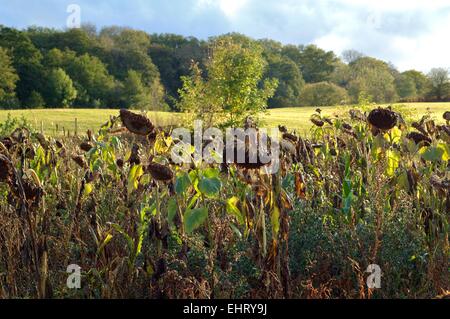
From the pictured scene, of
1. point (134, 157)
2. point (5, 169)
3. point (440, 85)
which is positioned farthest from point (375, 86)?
point (5, 169)

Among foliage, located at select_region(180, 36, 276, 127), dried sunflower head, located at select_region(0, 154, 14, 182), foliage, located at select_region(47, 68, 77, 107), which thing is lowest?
dried sunflower head, located at select_region(0, 154, 14, 182)

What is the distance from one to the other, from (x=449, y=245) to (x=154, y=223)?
124 centimetres

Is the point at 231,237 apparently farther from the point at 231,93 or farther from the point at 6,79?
the point at 6,79

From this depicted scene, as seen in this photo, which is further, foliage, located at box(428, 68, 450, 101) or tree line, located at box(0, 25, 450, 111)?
foliage, located at box(428, 68, 450, 101)

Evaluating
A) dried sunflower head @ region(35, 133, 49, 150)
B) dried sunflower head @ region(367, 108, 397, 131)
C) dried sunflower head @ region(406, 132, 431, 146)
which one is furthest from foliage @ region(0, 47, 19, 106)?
dried sunflower head @ region(367, 108, 397, 131)

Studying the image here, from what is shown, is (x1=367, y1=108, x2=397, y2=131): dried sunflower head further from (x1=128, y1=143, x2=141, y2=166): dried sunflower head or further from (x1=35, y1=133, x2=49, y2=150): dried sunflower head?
(x1=35, y1=133, x2=49, y2=150): dried sunflower head

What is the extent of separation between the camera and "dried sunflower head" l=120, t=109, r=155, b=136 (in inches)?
75.2

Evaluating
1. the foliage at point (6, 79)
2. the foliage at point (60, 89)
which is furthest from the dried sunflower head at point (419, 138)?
the foliage at point (60, 89)

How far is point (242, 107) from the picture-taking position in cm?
2006

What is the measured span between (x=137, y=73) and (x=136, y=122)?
50.1m

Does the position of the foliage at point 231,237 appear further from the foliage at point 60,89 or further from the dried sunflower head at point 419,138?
the foliage at point 60,89

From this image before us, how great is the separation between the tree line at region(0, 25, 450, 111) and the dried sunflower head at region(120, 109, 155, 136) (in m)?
32.1

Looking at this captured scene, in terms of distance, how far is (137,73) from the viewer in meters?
50.9
